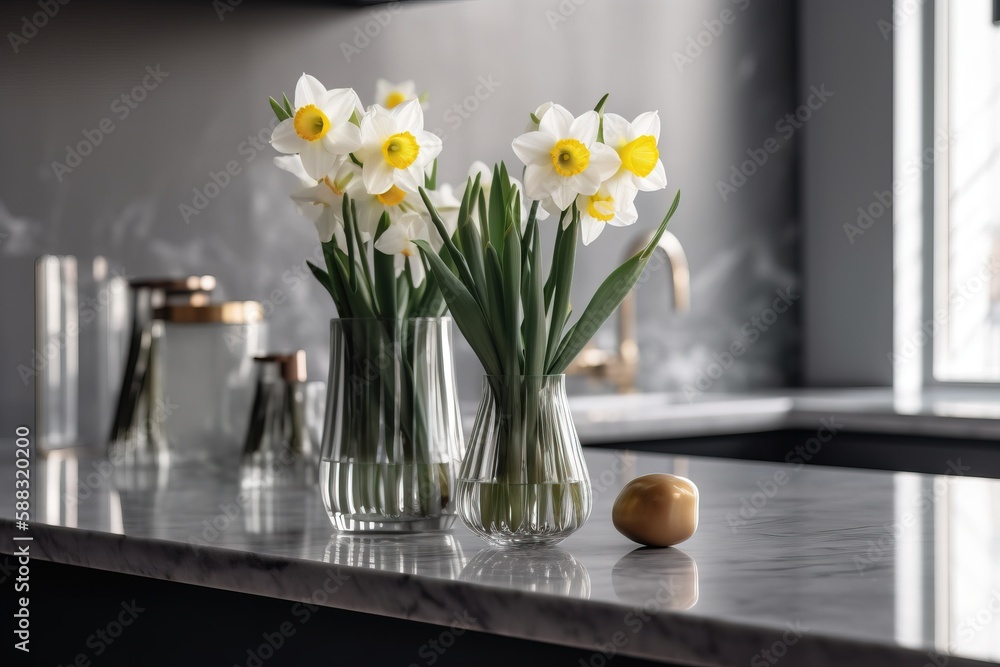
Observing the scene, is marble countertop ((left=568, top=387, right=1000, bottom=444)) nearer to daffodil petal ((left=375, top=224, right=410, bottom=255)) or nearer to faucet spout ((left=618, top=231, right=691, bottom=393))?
faucet spout ((left=618, top=231, right=691, bottom=393))

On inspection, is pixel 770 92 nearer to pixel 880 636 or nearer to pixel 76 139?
pixel 76 139

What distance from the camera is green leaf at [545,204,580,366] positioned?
2.94 ft

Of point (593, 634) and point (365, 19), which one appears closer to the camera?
point (593, 634)

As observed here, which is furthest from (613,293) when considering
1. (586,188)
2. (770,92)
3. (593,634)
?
(770,92)

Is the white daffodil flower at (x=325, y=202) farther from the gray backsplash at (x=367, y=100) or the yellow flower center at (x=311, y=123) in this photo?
the gray backsplash at (x=367, y=100)

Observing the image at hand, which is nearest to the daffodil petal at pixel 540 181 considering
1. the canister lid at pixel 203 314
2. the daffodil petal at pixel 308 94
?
the daffodil petal at pixel 308 94

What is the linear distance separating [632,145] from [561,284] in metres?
0.13

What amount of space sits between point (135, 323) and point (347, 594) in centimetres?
100

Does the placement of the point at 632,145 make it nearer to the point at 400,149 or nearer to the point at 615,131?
the point at 615,131

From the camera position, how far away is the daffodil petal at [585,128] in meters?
0.84

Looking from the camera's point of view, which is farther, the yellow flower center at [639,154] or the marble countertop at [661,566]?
the yellow flower center at [639,154]

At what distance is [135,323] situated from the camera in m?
1.68

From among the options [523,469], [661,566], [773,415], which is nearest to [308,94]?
[523,469]

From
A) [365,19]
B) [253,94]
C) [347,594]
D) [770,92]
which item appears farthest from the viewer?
[770,92]
